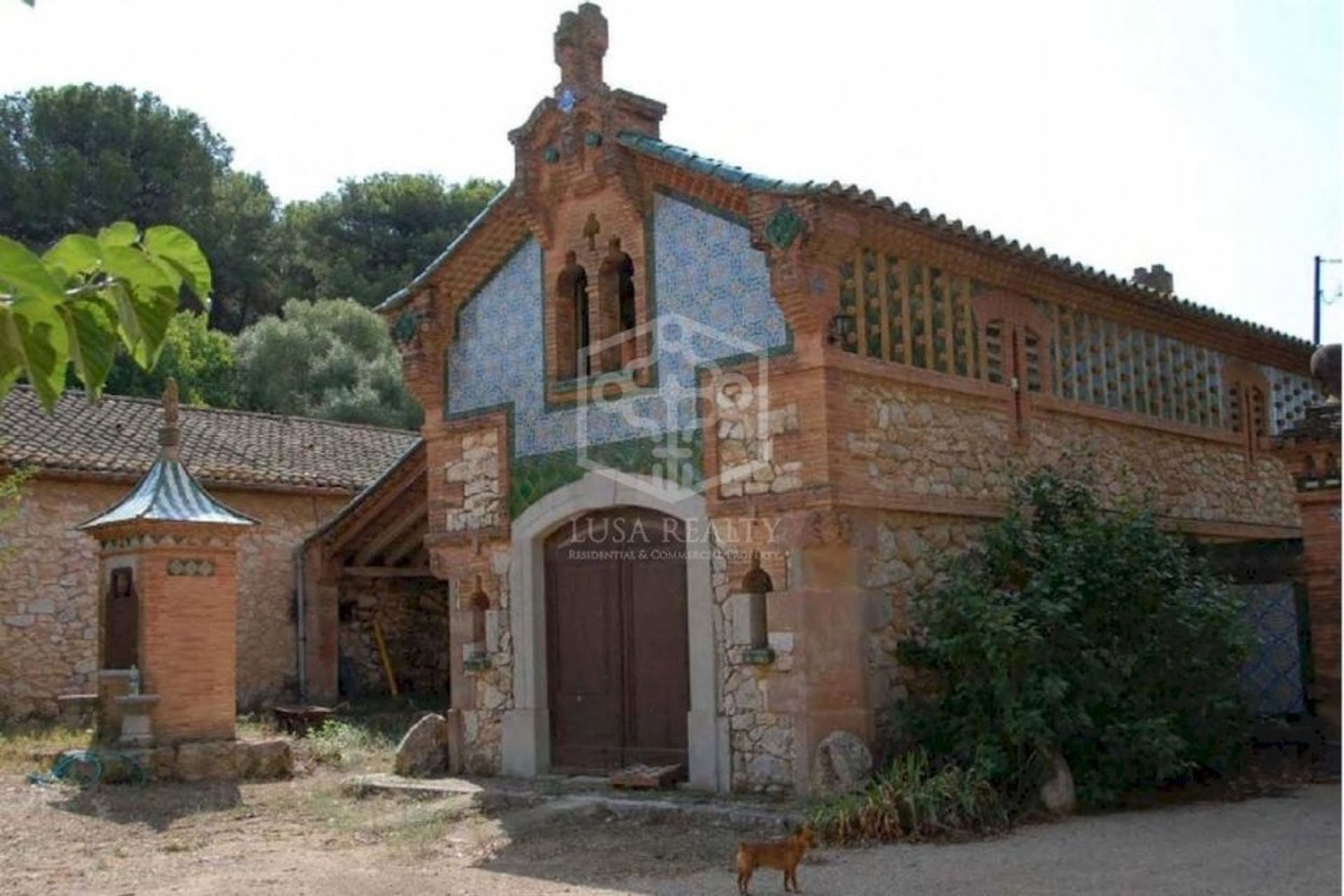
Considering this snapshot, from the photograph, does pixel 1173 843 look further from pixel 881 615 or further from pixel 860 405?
pixel 860 405

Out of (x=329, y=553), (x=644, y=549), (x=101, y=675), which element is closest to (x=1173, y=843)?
(x=644, y=549)

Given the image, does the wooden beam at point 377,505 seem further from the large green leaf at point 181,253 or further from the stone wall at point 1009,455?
the large green leaf at point 181,253

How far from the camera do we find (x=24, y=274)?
2.20 metres

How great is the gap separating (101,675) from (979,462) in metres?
8.94

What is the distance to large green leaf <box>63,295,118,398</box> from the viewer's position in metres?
2.40

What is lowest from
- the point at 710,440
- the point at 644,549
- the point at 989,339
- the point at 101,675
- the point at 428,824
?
the point at 428,824

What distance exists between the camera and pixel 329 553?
826 inches

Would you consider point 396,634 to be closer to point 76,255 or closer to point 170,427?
point 170,427

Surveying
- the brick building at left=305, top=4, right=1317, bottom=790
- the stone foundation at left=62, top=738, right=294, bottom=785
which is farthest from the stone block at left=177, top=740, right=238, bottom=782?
the brick building at left=305, top=4, right=1317, bottom=790

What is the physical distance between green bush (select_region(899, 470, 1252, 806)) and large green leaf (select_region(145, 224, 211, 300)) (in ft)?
29.8

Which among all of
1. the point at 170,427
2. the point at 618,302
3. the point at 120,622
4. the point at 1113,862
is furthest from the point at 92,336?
the point at 170,427

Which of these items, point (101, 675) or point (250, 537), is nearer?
point (101, 675)

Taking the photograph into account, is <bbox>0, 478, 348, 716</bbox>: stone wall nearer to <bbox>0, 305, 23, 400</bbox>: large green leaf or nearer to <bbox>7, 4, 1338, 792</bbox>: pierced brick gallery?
<bbox>7, 4, 1338, 792</bbox>: pierced brick gallery

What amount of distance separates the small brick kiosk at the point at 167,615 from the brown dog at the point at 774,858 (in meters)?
8.09
